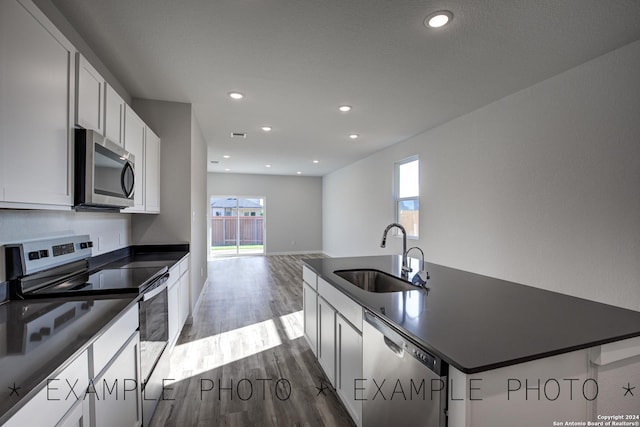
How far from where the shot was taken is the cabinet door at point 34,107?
1.10 meters

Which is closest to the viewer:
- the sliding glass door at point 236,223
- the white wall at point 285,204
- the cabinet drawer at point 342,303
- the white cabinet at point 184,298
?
the cabinet drawer at point 342,303

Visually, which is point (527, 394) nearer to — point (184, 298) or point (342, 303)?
point (342, 303)

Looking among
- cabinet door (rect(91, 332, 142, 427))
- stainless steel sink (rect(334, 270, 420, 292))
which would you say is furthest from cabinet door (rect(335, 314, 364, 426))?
cabinet door (rect(91, 332, 142, 427))

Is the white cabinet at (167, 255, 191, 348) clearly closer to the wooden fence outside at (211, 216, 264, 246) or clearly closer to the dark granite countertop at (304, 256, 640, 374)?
the dark granite countertop at (304, 256, 640, 374)

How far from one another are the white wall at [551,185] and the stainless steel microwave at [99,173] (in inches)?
140

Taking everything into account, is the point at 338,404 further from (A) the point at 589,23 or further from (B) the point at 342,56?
(A) the point at 589,23

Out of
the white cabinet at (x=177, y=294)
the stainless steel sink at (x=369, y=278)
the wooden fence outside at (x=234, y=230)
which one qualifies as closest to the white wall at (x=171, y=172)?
the white cabinet at (x=177, y=294)

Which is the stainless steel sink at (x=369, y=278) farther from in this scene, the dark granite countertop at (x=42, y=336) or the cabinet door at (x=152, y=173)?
the cabinet door at (x=152, y=173)

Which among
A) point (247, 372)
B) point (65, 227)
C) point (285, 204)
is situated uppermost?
point (285, 204)

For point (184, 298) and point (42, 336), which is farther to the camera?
point (184, 298)

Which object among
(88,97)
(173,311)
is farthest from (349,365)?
(88,97)

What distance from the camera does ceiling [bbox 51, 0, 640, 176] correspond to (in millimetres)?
1784

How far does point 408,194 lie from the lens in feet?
16.6

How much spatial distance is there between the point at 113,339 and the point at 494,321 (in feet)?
5.33
